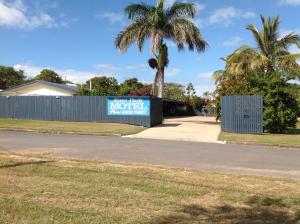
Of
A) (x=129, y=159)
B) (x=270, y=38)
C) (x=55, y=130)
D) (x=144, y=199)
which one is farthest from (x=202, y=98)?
(x=144, y=199)

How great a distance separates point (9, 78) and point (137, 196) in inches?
3147

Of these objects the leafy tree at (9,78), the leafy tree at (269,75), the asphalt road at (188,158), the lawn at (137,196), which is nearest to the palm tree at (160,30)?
the leafy tree at (269,75)

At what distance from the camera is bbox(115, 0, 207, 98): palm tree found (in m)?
31.8

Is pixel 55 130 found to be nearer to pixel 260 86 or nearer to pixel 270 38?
pixel 260 86

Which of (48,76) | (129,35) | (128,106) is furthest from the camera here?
(48,76)

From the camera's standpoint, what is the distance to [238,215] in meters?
5.83

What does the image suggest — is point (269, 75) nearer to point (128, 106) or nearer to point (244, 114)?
point (244, 114)

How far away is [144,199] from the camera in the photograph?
255 inches

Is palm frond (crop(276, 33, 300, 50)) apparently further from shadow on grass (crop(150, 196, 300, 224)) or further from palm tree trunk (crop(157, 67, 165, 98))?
shadow on grass (crop(150, 196, 300, 224))

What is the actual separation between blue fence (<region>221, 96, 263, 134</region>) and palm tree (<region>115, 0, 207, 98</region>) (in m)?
9.08

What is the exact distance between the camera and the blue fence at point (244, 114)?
921 inches

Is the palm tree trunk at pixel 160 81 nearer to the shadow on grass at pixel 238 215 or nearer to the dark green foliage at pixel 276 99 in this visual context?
the dark green foliage at pixel 276 99

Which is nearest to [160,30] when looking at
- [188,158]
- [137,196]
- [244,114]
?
[244,114]

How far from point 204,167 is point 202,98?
6071cm
